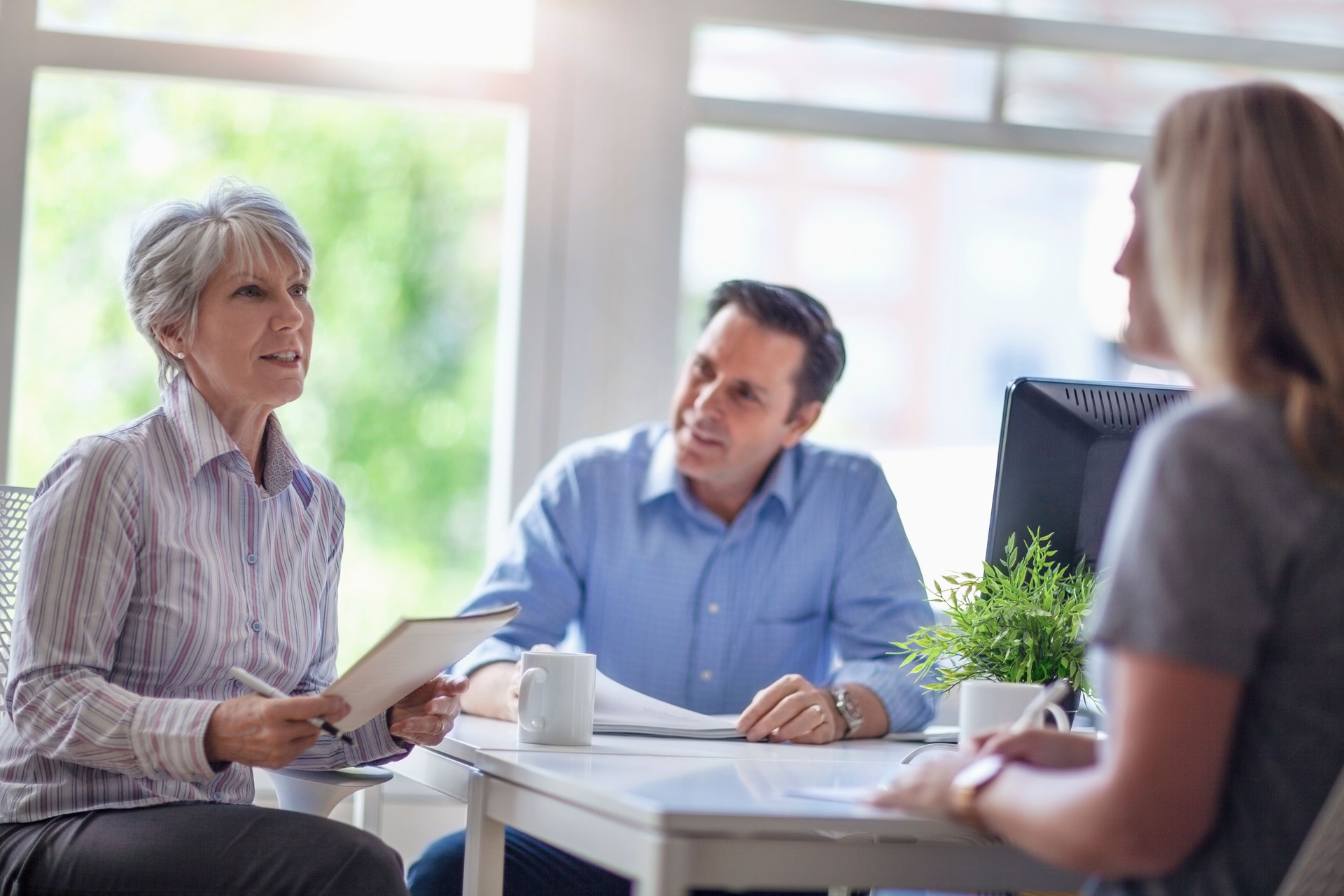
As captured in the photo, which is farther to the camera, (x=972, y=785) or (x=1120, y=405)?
(x=1120, y=405)

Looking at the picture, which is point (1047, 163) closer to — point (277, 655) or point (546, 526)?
point (546, 526)

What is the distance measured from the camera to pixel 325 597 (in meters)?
1.81

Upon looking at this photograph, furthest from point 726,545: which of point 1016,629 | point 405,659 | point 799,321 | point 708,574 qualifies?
point 405,659

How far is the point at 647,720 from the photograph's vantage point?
5.55ft

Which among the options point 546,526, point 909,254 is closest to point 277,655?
point 546,526

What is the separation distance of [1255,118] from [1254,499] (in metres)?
0.29

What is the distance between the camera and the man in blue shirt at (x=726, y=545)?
2.16m

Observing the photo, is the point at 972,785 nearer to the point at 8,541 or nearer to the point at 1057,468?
the point at 1057,468

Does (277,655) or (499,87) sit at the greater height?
(499,87)

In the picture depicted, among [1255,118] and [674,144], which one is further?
[674,144]

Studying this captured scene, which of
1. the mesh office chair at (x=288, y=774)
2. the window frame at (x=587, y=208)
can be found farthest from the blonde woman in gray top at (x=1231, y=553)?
the window frame at (x=587, y=208)

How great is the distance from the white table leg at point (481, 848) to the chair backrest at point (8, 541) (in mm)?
811

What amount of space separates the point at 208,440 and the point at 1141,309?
113 centimetres

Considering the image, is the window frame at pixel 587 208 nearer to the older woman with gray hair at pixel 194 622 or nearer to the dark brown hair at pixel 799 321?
the dark brown hair at pixel 799 321
